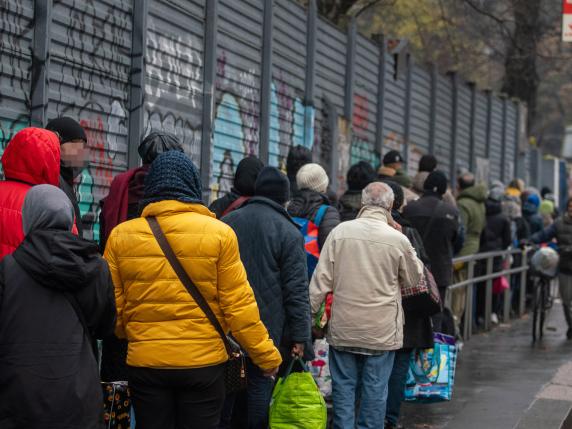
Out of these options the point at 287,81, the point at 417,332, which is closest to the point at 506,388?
the point at 417,332

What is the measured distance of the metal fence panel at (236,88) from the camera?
10133 millimetres

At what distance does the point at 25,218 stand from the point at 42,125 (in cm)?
246

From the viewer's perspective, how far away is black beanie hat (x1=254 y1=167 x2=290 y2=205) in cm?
645

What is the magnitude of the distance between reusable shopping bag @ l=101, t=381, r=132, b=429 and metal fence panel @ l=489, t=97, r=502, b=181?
16485 mm

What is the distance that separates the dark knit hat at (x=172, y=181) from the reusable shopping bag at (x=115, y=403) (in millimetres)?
847

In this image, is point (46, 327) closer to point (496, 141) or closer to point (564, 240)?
point (564, 240)

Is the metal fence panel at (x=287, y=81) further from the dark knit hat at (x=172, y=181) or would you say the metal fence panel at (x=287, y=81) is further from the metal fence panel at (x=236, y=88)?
the dark knit hat at (x=172, y=181)

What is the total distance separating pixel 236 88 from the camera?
34.6 ft

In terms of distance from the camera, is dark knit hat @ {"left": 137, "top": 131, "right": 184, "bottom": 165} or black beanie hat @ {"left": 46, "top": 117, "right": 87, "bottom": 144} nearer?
black beanie hat @ {"left": 46, "top": 117, "right": 87, "bottom": 144}

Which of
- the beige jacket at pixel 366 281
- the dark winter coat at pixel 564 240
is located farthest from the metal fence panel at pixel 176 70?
the dark winter coat at pixel 564 240

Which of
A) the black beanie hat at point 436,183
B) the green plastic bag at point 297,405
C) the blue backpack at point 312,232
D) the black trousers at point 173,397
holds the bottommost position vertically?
the green plastic bag at point 297,405

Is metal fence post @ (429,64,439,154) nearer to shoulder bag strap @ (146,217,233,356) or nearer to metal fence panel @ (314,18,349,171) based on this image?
metal fence panel @ (314,18,349,171)

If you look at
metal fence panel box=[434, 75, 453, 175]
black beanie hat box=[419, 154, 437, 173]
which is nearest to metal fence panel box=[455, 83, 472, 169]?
metal fence panel box=[434, 75, 453, 175]

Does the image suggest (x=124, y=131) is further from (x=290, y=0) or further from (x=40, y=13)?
(x=290, y=0)
